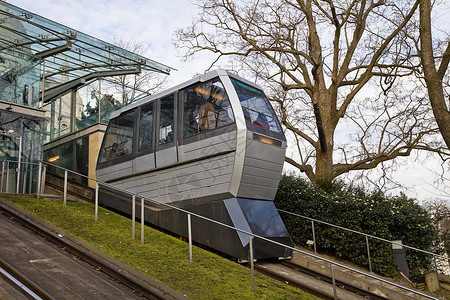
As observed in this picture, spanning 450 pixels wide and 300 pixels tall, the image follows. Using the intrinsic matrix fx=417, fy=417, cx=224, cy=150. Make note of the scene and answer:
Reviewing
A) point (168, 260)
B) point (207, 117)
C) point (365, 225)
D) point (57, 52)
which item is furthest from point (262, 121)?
point (57, 52)

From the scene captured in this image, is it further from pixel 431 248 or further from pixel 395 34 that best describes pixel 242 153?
pixel 395 34

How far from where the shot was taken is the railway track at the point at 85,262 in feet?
17.1

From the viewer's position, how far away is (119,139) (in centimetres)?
1125

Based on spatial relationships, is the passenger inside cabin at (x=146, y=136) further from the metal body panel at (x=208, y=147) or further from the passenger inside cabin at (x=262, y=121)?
the passenger inside cabin at (x=262, y=121)


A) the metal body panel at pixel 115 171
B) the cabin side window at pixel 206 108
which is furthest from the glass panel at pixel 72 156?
the cabin side window at pixel 206 108

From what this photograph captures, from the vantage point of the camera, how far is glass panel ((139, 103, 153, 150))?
33.4 feet

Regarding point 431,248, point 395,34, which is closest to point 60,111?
point 395,34

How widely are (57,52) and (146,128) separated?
6.14 metres

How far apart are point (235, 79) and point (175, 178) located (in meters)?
2.58

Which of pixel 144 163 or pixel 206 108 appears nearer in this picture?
pixel 206 108

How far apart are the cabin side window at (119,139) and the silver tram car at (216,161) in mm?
558

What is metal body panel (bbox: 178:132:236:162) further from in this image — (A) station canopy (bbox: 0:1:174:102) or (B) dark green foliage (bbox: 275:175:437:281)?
(A) station canopy (bbox: 0:1:174:102)

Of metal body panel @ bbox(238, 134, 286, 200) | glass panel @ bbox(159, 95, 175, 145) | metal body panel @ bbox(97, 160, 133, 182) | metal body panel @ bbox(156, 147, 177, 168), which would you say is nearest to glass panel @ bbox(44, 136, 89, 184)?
metal body panel @ bbox(97, 160, 133, 182)

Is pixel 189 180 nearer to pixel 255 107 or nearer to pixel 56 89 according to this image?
pixel 255 107
